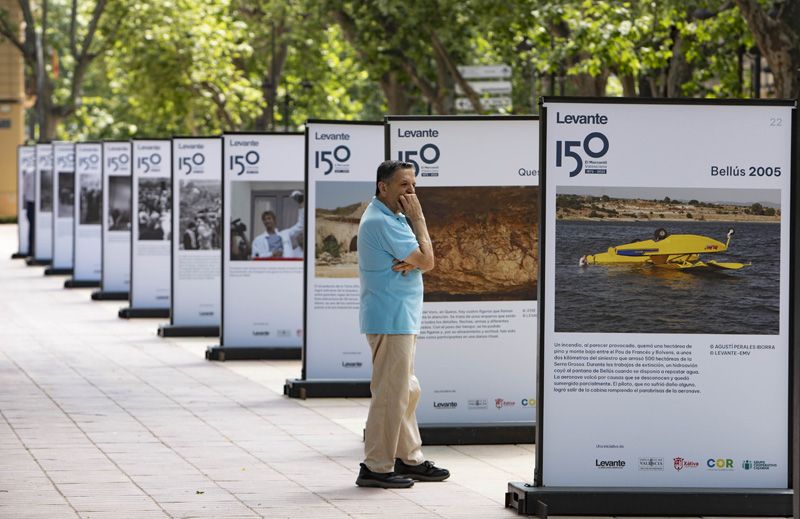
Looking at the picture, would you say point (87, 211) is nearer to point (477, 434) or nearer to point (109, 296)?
point (109, 296)

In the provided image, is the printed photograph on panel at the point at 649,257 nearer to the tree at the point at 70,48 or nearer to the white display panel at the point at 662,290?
the white display panel at the point at 662,290

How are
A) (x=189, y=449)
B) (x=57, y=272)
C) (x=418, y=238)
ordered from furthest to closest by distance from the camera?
(x=57, y=272) < (x=189, y=449) < (x=418, y=238)

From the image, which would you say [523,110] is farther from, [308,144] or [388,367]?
[388,367]

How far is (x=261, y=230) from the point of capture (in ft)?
56.7

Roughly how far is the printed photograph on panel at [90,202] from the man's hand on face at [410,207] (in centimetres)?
1839

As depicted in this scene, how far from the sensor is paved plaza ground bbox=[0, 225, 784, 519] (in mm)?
9344

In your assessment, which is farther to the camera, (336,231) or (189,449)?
(336,231)

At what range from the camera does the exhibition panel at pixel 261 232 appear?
17.2m

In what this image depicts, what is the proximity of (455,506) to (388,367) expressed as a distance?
95cm

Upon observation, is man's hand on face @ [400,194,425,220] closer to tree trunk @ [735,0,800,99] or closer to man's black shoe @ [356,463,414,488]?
man's black shoe @ [356,463,414,488]

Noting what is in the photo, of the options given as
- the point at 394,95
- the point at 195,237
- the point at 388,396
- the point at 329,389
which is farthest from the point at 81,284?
the point at 388,396

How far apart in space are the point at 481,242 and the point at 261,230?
5880 mm

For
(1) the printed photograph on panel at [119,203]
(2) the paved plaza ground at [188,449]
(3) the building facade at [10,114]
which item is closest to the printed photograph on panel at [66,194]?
(1) the printed photograph on panel at [119,203]

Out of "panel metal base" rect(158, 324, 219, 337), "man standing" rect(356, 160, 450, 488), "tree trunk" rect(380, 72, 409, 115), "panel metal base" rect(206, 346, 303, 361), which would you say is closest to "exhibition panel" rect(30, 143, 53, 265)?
"tree trunk" rect(380, 72, 409, 115)
